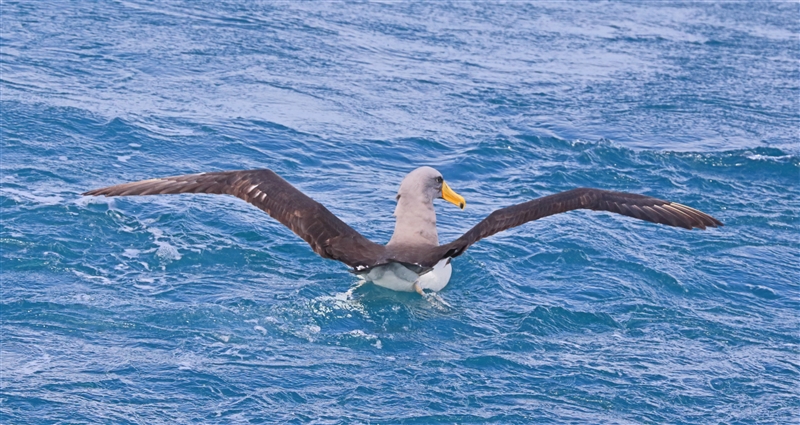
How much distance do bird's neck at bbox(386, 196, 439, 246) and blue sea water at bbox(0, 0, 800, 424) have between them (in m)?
0.64

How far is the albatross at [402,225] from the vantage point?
9.77 metres

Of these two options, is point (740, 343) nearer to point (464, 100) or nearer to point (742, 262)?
point (742, 262)

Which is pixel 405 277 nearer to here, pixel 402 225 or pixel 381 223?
pixel 402 225

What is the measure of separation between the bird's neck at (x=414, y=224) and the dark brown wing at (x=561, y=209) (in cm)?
40

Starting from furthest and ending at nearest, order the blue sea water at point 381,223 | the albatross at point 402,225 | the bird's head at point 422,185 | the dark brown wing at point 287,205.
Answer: the bird's head at point 422,185
the dark brown wing at point 287,205
the albatross at point 402,225
the blue sea water at point 381,223

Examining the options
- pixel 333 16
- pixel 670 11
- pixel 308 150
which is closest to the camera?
pixel 308 150

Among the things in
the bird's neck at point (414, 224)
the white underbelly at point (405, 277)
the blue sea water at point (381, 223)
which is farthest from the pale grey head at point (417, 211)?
the blue sea water at point (381, 223)

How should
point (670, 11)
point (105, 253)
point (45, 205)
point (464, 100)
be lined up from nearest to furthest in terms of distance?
point (105, 253), point (45, 205), point (464, 100), point (670, 11)

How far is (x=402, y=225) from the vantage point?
10.4 metres

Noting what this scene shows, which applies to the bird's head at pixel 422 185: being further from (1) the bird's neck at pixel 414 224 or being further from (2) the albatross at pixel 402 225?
(2) the albatross at pixel 402 225

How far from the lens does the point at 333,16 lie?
21172 millimetres

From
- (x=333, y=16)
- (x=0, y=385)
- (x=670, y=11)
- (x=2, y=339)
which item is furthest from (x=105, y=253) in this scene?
(x=670, y=11)

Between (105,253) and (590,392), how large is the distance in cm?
507

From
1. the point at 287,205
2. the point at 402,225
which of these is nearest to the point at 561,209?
the point at 402,225
